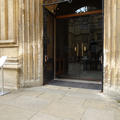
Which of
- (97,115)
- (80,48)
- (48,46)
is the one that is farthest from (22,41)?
(97,115)

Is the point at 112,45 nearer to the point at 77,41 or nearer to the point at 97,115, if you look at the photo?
the point at 97,115

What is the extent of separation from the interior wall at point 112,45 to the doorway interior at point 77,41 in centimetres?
203

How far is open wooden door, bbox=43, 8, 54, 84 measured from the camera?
18.0 feet

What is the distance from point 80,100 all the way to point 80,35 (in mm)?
3659

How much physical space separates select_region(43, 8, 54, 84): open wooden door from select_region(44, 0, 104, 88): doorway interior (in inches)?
2.0

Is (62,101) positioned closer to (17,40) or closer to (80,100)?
(80,100)

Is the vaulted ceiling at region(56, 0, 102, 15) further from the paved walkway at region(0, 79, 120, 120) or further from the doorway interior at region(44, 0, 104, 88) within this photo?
the paved walkway at region(0, 79, 120, 120)

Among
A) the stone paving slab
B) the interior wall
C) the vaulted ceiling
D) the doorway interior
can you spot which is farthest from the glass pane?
the stone paving slab

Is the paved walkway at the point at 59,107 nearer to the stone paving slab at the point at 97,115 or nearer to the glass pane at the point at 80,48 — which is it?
the stone paving slab at the point at 97,115

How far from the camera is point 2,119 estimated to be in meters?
2.68

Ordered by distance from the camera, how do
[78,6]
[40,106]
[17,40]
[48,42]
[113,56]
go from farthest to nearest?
[78,6]
[48,42]
[17,40]
[113,56]
[40,106]

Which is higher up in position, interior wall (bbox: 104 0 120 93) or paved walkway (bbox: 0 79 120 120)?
interior wall (bbox: 104 0 120 93)

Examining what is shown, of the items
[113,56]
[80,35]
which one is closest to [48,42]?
[80,35]

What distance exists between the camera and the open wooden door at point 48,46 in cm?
547
